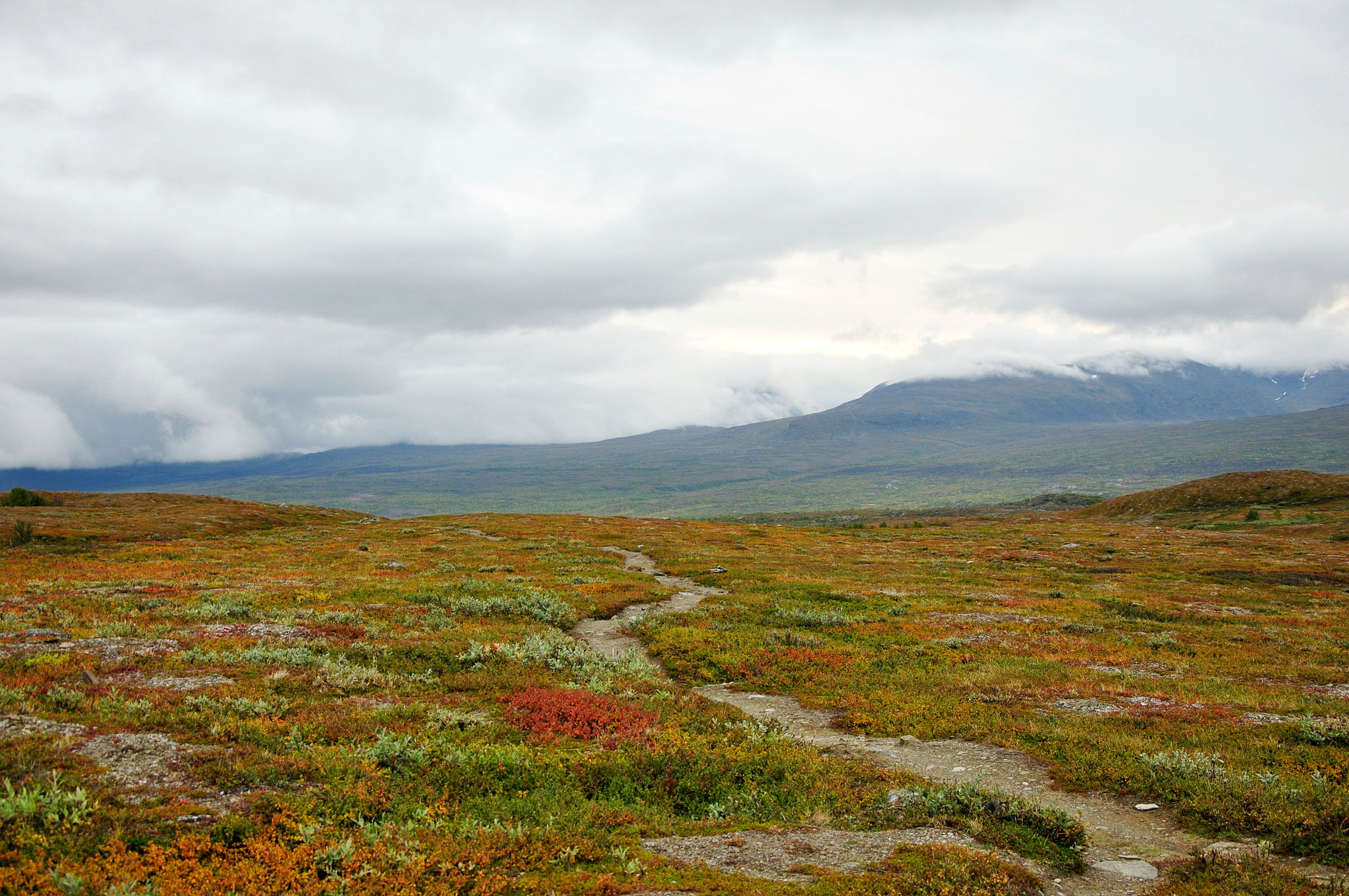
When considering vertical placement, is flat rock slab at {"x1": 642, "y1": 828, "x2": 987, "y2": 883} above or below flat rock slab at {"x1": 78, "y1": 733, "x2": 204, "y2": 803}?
below

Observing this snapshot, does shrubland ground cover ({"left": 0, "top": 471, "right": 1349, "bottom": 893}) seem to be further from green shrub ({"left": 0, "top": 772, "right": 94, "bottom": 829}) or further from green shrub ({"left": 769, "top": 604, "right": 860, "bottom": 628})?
green shrub ({"left": 769, "top": 604, "right": 860, "bottom": 628})

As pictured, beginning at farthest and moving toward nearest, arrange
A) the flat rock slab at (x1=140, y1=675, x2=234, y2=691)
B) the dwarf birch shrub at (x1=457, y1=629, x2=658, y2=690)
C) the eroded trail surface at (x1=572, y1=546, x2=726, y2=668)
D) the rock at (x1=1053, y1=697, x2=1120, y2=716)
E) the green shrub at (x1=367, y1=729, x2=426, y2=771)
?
the eroded trail surface at (x1=572, y1=546, x2=726, y2=668) → the dwarf birch shrub at (x1=457, y1=629, x2=658, y2=690) → the rock at (x1=1053, y1=697, x2=1120, y2=716) → the flat rock slab at (x1=140, y1=675, x2=234, y2=691) → the green shrub at (x1=367, y1=729, x2=426, y2=771)

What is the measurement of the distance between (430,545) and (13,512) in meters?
55.6

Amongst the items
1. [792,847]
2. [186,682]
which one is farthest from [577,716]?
[186,682]

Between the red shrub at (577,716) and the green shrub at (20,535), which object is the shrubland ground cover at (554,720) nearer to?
the red shrub at (577,716)

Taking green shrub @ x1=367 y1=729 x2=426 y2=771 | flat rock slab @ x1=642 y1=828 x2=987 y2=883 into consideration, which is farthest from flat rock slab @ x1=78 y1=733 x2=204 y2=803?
flat rock slab @ x1=642 y1=828 x2=987 y2=883

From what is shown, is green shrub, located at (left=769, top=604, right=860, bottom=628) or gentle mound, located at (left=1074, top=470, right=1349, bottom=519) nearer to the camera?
green shrub, located at (left=769, top=604, right=860, bottom=628)

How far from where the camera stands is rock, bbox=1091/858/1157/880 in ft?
32.8

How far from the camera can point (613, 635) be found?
2931 centimetres

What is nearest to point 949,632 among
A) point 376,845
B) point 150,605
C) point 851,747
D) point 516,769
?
point 851,747

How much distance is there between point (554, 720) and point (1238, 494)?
144601 mm

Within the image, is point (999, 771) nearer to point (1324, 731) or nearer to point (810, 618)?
point (1324, 731)

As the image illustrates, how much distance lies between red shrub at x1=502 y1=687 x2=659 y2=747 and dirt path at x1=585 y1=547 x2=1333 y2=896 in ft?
13.8

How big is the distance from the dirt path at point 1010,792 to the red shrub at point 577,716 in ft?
13.8
